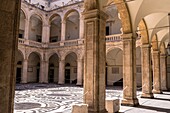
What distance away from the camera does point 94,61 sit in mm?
5504

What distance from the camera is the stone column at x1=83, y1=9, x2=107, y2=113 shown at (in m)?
5.38

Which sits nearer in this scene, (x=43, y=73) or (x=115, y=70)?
(x=115, y=70)

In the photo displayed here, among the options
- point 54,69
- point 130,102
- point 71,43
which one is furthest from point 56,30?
point 130,102

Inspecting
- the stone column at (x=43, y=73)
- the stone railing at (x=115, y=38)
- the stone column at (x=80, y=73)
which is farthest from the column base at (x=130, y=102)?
the stone column at (x=43, y=73)

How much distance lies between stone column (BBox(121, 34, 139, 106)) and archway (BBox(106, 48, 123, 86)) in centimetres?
1364

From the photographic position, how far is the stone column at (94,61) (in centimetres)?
538

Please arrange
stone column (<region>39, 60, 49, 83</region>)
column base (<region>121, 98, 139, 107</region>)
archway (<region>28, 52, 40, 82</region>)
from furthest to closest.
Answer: archway (<region>28, 52, 40, 82</region>) < stone column (<region>39, 60, 49, 83</region>) < column base (<region>121, 98, 139, 107</region>)

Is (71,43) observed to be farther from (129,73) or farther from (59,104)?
(129,73)

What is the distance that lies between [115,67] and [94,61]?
57.0ft

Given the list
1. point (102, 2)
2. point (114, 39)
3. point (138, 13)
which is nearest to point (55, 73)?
point (114, 39)

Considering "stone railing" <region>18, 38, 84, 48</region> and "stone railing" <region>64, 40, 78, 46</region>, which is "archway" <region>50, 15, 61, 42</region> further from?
"stone railing" <region>64, 40, 78, 46</region>

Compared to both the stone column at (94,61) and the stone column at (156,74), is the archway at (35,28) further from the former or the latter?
the stone column at (94,61)

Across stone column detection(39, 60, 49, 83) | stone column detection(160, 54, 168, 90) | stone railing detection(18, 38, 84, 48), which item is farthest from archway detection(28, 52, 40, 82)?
stone column detection(160, 54, 168, 90)

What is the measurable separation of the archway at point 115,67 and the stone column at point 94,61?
16700 mm
